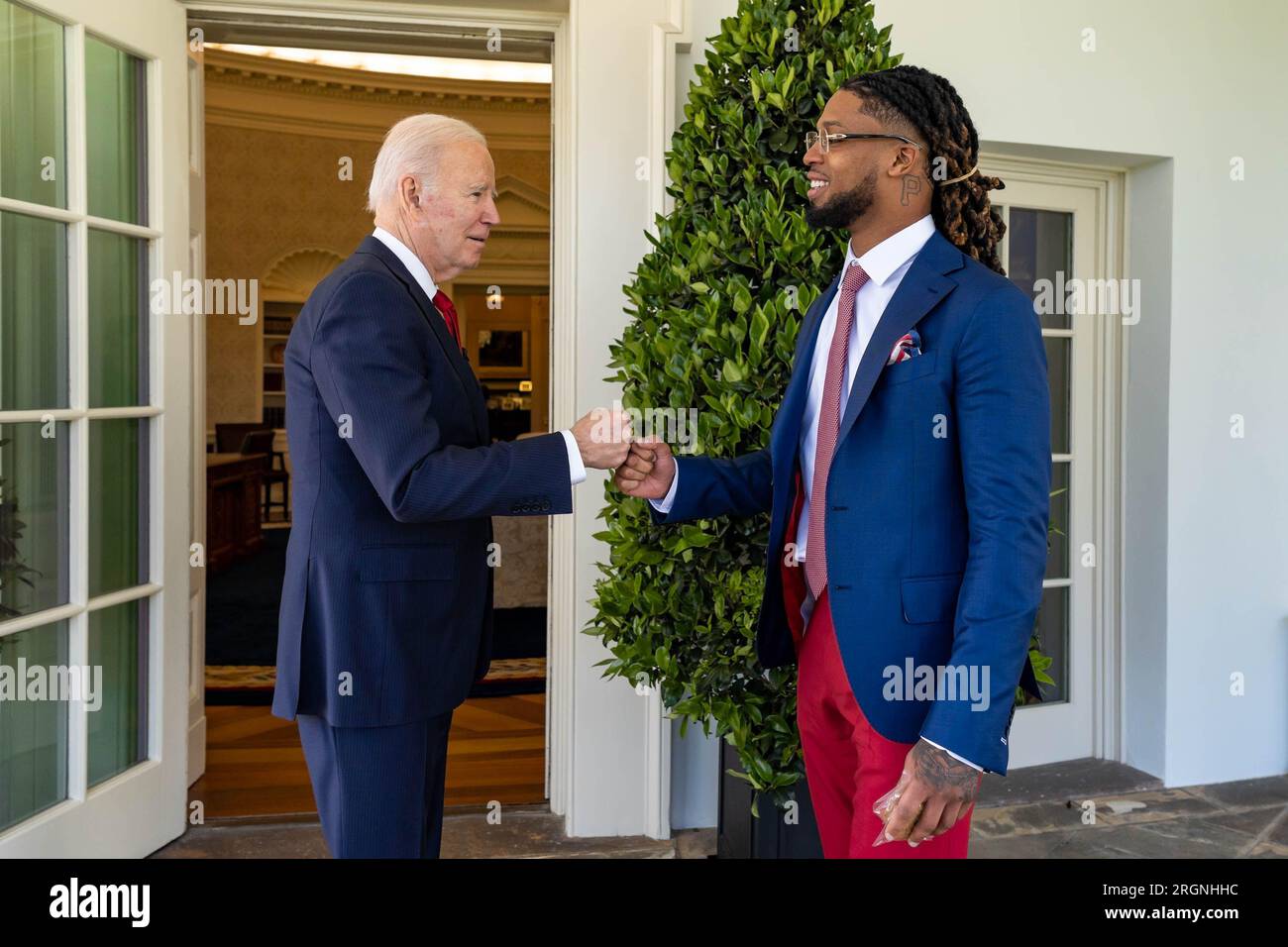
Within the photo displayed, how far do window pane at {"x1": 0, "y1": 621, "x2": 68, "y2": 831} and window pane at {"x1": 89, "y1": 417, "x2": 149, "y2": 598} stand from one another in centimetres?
22

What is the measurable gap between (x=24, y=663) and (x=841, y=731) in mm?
2157

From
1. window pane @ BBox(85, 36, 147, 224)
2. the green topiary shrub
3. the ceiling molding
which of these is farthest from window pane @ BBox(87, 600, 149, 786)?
the ceiling molding

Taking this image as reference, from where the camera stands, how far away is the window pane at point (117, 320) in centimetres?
314

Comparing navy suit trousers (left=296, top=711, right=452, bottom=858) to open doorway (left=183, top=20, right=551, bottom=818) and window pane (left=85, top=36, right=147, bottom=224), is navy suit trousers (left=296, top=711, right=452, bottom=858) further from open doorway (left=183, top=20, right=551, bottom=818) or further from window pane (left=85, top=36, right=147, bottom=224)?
open doorway (left=183, top=20, right=551, bottom=818)

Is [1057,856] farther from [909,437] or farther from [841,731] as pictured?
[909,437]

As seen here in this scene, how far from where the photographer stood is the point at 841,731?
75.4 inches

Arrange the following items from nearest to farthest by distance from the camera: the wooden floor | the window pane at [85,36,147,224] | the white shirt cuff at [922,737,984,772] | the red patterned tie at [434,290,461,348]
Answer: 1. the white shirt cuff at [922,737,984,772]
2. the red patterned tie at [434,290,461,348]
3. the window pane at [85,36,147,224]
4. the wooden floor

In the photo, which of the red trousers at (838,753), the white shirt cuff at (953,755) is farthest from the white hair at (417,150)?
the white shirt cuff at (953,755)

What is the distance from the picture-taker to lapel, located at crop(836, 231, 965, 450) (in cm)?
172

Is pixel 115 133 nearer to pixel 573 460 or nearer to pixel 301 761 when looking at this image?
pixel 573 460

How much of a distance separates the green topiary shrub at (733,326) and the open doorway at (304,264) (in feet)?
8.92

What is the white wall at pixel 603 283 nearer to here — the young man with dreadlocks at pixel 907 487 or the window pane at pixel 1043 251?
the young man with dreadlocks at pixel 907 487

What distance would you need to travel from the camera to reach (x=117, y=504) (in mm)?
3242

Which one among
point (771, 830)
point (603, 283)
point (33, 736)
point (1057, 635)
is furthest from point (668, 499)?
point (1057, 635)
